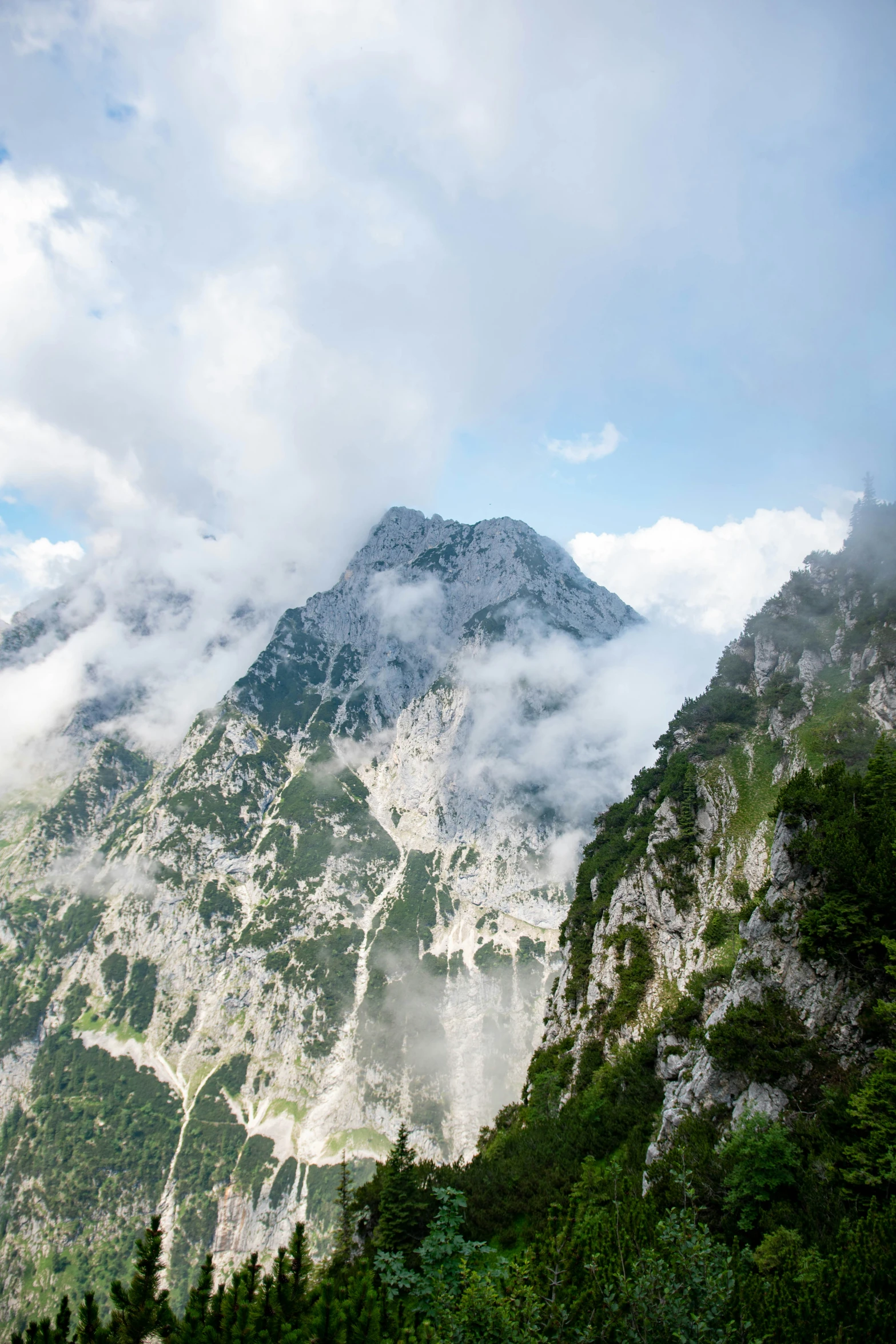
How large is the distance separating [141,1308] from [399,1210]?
797 inches

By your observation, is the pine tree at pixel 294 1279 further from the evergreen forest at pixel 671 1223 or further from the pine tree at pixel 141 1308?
the pine tree at pixel 141 1308

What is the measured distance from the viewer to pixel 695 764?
70250mm

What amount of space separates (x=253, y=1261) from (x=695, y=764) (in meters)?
63.8

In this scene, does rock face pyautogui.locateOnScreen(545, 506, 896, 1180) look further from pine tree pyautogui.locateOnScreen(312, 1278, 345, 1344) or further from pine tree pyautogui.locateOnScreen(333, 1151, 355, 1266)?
pine tree pyautogui.locateOnScreen(333, 1151, 355, 1266)

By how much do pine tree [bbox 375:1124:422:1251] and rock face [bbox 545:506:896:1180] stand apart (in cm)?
1321

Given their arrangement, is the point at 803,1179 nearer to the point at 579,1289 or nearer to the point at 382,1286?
the point at 579,1289

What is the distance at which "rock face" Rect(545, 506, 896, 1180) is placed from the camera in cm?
2981

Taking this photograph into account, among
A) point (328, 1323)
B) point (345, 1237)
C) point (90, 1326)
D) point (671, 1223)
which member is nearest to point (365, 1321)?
point (328, 1323)

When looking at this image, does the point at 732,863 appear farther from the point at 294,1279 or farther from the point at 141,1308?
the point at 141,1308

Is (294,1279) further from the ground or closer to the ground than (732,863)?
closer to the ground

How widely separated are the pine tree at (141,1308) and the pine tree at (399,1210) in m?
16.9

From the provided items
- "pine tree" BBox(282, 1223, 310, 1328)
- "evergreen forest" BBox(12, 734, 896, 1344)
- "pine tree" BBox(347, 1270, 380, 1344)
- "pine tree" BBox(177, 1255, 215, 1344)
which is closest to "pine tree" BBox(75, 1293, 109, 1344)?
"evergreen forest" BBox(12, 734, 896, 1344)

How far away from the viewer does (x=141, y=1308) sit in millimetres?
15109

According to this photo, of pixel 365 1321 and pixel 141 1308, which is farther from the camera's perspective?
pixel 365 1321
